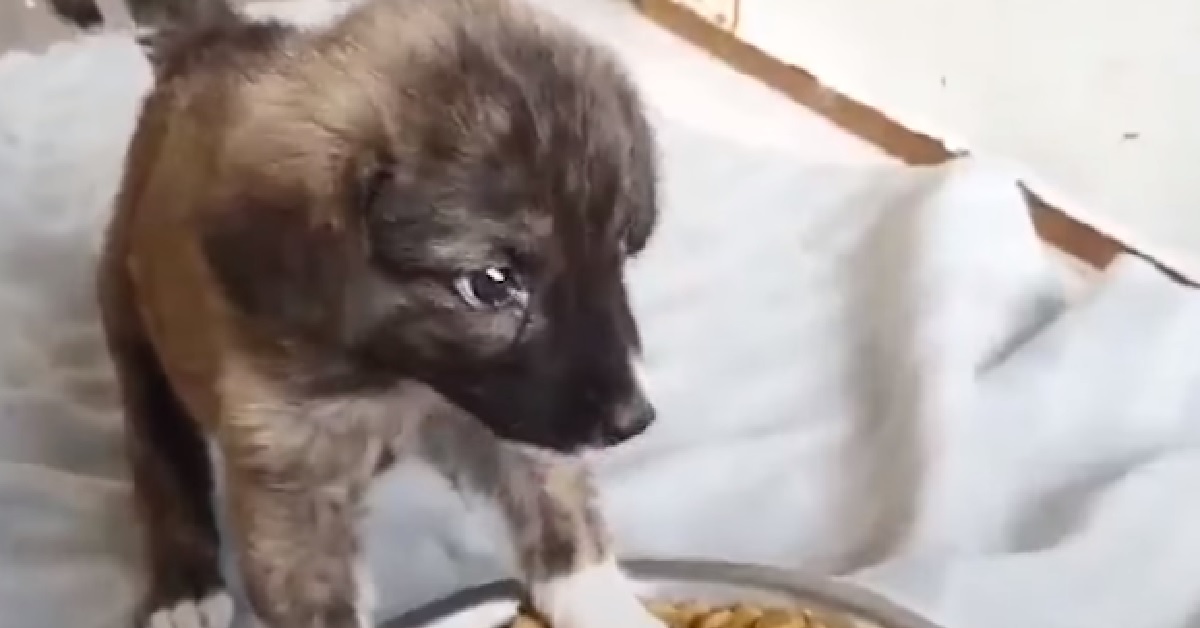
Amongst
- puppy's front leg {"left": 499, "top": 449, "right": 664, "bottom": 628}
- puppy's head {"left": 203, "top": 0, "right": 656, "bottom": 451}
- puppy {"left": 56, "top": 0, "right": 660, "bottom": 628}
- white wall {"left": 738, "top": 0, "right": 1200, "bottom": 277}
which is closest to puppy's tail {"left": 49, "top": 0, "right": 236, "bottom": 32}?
puppy {"left": 56, "top": 0, "right": 660, "bottom": 628}

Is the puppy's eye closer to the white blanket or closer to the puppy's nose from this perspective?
the puppy's nose

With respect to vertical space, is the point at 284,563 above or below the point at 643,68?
above

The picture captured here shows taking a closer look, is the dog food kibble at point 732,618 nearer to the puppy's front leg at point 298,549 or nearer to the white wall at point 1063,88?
the puppy's front leg at point 298,549

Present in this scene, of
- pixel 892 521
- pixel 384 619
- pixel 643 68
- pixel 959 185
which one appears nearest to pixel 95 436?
pixel 384 619

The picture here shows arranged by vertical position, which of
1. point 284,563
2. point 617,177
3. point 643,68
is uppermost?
point 617,177

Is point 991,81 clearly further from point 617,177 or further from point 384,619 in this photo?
point 617,177

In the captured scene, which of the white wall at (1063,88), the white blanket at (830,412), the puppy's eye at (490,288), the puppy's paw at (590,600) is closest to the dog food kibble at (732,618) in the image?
the puppy's paw at (590,600)
